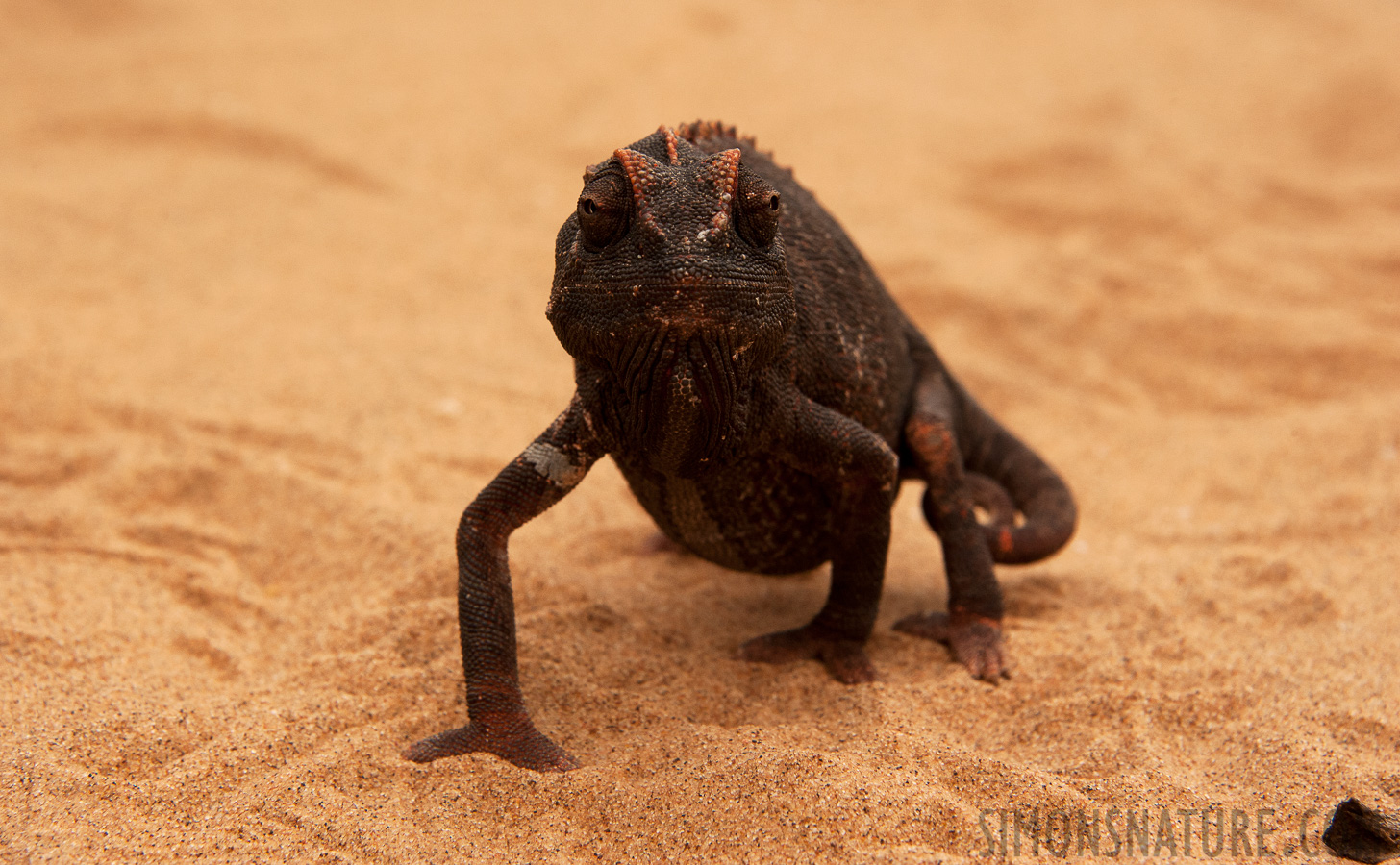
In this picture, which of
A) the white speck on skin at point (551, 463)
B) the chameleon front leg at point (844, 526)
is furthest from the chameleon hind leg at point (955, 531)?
the white speck on skin at point (551, 463)

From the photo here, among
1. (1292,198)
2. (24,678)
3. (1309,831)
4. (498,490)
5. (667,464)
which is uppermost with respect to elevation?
(1292,198)

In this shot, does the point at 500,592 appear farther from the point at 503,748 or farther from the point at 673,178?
the point at 673,178

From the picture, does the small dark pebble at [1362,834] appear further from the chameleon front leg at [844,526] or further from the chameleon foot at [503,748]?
the chameleon foot at [503,748]

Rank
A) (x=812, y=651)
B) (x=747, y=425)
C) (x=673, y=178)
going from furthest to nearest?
(x=812, y=651)
(x=747, y=425)
(x=673, y=178)

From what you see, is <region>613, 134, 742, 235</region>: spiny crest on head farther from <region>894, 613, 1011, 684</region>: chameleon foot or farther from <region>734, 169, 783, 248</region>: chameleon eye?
<region>894, 613, 1011, 684</region>: chameleon foot

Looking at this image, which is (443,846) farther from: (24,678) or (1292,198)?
(1292,198)

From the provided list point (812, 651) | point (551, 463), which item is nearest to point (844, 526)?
point (812, 651)

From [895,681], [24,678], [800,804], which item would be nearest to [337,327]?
[24,678]
